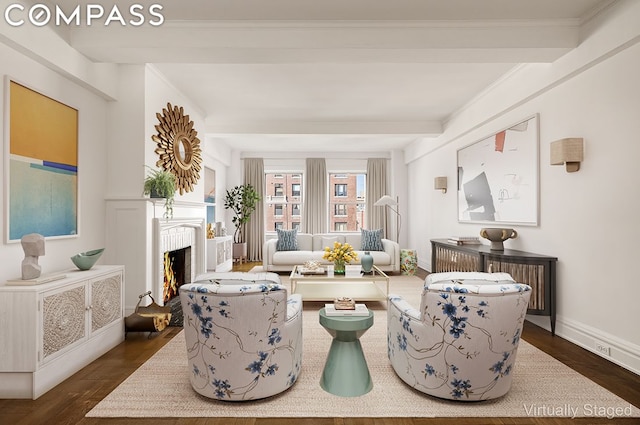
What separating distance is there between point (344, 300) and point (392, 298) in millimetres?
354

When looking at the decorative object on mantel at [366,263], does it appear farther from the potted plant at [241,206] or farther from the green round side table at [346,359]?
the potted plant at [241,206]

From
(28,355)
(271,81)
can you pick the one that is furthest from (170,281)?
(271,81)

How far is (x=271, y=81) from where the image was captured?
175 inches

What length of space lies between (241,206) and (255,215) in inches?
16.0

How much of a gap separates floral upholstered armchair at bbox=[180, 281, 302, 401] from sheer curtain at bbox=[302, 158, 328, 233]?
6801 mm

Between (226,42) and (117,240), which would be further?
(117,240)

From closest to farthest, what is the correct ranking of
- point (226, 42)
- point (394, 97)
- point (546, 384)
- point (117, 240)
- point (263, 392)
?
1. point (263, 392)
2. point (546, 384)
3. point (226, 42)
4. point (117, 240)
5. point (394, 97)

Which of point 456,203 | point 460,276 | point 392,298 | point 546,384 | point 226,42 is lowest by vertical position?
point 546,384

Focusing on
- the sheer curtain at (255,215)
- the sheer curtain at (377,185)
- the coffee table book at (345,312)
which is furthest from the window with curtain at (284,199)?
the coffee table book at (345,312)

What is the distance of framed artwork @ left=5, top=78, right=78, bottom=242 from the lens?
261 centimetres

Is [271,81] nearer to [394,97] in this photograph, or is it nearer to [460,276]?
[394,97]

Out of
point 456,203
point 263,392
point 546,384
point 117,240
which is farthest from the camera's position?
point 456,203

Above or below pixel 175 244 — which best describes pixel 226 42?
above

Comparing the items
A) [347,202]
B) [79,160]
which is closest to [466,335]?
[79,160]
